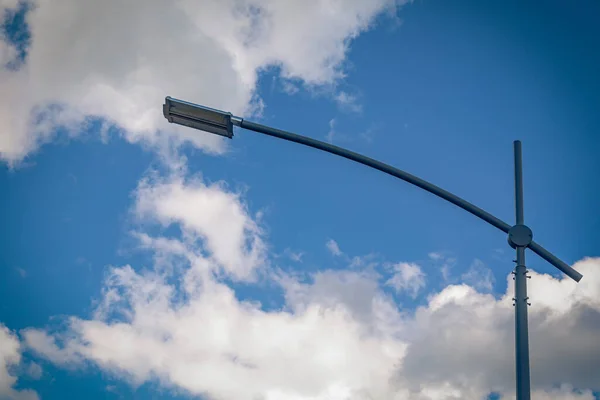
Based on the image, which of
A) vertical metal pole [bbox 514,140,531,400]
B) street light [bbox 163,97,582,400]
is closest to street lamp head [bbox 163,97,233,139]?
street light [bbox 163,97,582,400]

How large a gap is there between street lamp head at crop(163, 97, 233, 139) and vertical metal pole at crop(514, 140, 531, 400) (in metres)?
4.78

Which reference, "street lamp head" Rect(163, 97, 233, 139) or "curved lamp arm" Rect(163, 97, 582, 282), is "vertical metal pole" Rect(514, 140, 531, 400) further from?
"street lamp head" Rect(163, 97, 233, 139)

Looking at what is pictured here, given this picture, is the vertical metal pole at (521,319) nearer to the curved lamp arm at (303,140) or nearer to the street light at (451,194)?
the street light at (451,194)

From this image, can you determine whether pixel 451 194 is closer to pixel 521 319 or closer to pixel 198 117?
pixel 521 319

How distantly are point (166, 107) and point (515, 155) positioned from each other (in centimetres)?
568

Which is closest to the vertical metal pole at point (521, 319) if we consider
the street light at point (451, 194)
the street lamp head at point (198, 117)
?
the street light at point (451, 194)

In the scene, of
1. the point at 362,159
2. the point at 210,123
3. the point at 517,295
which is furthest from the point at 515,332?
the point at 210,123

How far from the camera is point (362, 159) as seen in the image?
947 cm

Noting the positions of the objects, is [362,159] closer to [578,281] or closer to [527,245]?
[527,245]

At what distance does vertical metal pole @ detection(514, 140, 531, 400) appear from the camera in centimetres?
799

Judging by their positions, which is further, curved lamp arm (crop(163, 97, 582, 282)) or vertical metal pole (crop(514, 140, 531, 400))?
curved lamp arm (crop(163, 97, 582, 282))

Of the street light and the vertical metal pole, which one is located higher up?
the street light

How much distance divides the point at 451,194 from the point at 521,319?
2121 mm

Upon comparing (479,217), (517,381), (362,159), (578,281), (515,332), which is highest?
(362,159)
